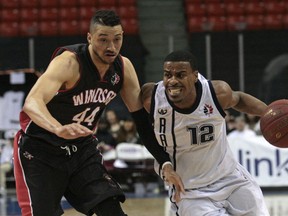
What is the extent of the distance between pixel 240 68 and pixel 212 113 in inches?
312

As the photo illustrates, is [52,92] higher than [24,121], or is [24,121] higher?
[52,92]

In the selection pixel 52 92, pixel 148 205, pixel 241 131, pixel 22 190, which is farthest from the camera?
pixel 241 131

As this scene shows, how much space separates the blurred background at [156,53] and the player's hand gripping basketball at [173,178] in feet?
12.0

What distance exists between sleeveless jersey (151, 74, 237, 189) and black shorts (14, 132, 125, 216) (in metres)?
0.42

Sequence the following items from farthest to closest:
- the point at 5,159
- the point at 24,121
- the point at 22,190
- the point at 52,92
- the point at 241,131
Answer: the point at 241,131 → the point at 5,159 → the point at 24,121 → the point at 22,190 → the point at 52,92

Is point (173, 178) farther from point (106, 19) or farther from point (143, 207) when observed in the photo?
point (143, 207)

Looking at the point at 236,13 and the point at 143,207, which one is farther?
the point at 236,13

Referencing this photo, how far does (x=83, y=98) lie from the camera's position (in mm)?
4215

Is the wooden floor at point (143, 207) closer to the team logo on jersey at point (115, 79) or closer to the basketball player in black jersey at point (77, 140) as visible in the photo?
the basketball player in black jersey at point (77, 140)

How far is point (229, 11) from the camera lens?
1404cm

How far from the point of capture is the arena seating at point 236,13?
13.6 metres

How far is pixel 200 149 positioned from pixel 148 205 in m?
4.83

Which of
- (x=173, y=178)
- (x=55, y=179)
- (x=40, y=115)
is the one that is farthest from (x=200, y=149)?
(x=40, y=115)

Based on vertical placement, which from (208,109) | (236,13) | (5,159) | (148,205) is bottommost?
(148,205)
